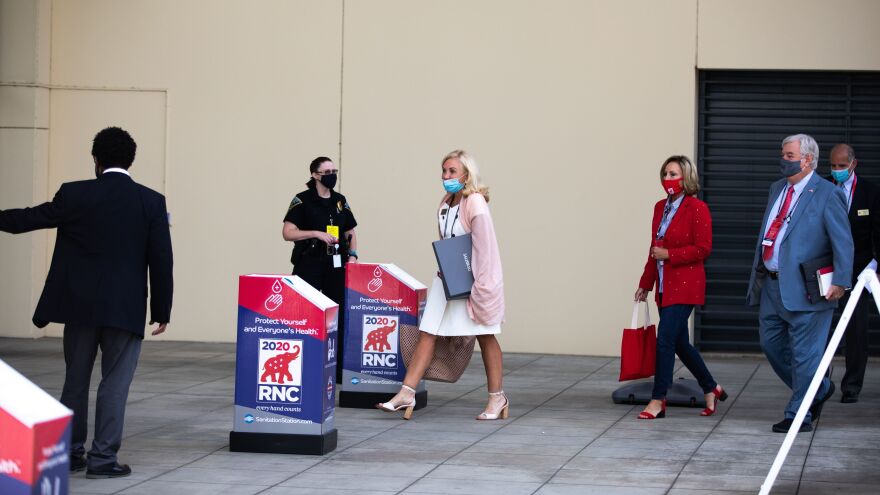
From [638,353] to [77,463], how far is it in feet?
13.1

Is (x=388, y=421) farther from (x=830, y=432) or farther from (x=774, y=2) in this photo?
(x=774, y=2)

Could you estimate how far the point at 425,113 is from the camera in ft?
42.7

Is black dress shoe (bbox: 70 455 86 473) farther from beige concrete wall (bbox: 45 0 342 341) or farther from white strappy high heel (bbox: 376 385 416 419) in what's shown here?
beige concrete wall (bbox: 45 0 342 341)

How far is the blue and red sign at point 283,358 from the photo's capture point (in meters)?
7.24

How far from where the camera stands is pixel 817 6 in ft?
40.6

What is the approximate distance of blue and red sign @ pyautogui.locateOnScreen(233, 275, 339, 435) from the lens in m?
7.24

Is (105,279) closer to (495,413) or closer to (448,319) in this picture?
(448,319)

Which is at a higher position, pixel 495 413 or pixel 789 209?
pixel 789 209

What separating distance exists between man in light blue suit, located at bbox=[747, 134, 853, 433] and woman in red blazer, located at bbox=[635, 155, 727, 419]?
20.3 inches

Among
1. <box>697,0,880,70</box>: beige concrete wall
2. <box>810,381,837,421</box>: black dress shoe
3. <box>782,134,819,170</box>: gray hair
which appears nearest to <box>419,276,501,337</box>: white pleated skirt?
<box>810,381,837,421</box>: black dress shoe

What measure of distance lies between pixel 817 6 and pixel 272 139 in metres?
5.49

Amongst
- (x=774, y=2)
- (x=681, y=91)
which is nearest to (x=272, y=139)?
(x=681, y=91)

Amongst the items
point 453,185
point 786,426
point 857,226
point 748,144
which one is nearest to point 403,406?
point 453,185

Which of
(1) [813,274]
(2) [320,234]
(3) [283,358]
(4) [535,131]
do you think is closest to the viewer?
(3) [283,358]
